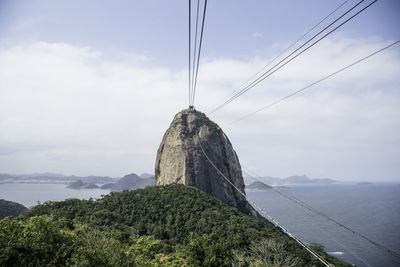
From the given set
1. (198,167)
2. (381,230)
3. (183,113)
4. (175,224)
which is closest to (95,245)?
(175,224)

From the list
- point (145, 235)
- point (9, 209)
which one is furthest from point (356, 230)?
point (9, 209)

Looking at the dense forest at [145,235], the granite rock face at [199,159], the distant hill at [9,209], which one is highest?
the granite rock face at [199,159]

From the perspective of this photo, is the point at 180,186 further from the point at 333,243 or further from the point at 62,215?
the point at 333,243

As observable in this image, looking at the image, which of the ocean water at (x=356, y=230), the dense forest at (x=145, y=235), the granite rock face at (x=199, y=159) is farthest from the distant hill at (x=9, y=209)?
the ocean water at (x=356, y=230)

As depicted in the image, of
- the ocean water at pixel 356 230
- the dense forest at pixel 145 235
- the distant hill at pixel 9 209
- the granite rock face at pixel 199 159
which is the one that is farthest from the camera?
the distant hill at pixel 9 209

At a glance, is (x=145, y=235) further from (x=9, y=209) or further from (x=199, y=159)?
(x=9, y=209)

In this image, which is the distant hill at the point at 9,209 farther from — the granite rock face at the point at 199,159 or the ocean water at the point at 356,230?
the ocean water at the point at 356,230
